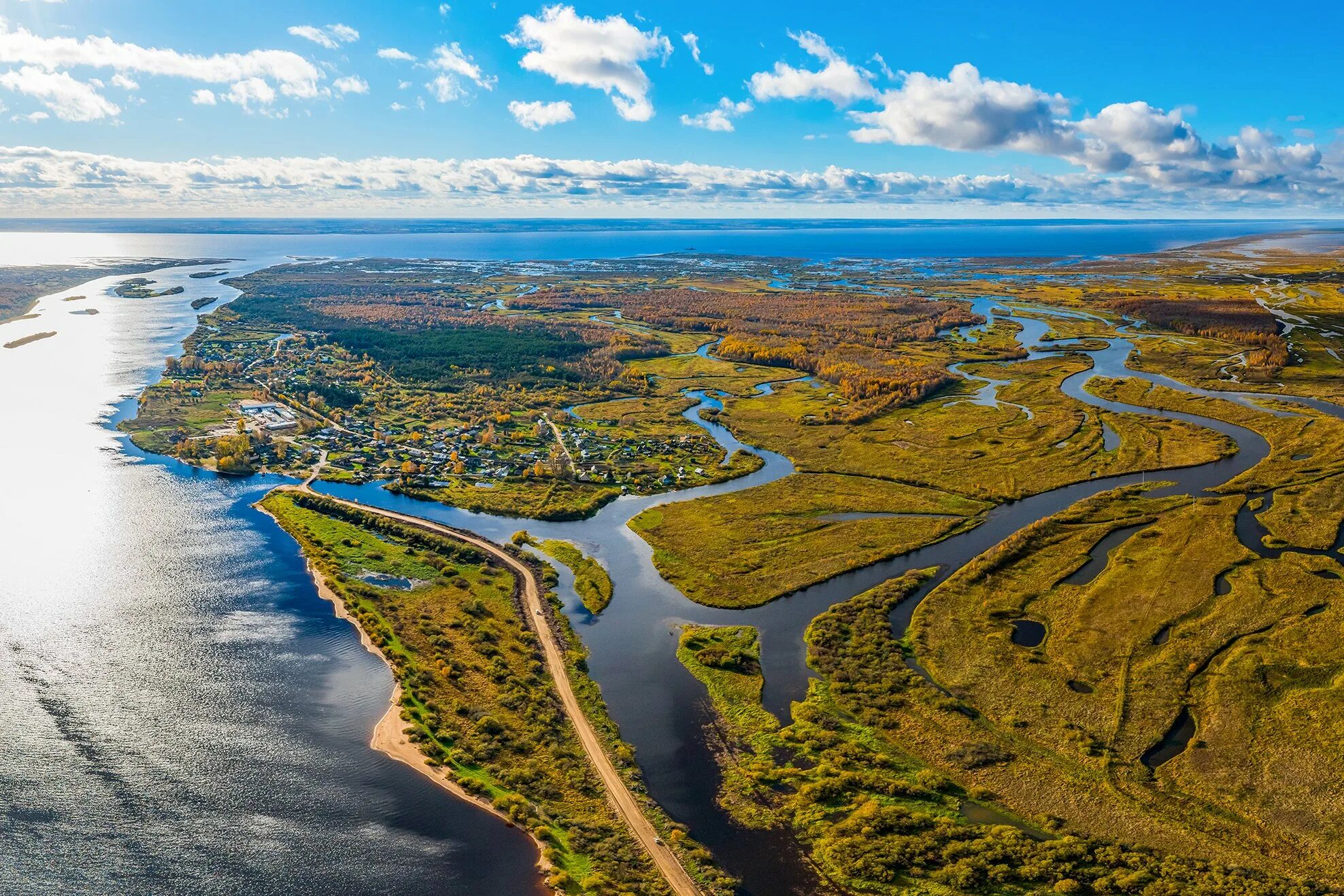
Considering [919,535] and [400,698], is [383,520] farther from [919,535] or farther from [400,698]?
[919,535]

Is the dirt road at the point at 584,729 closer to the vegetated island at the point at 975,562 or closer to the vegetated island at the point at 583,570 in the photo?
the vegetated island at the point at 583,570

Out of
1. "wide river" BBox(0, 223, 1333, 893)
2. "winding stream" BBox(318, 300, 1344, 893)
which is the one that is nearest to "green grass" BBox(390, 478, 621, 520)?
"winding stream" BBox(318, 300, 1344, 893)

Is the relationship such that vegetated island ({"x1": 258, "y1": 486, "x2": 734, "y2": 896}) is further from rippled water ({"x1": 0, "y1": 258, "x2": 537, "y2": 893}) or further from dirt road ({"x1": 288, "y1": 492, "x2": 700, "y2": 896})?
rippled water ({"x1": 0, "y1": 258, "x2": 537, "y2": 893})

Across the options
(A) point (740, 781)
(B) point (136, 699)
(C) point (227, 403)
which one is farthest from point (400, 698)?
(C) point (227, 403)

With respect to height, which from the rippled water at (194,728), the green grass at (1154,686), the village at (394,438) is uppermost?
the village at (394,438)

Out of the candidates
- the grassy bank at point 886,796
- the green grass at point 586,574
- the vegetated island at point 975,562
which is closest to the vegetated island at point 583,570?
the green grass at point 586,574

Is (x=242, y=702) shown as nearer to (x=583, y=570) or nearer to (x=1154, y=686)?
(x=583, y=570)
